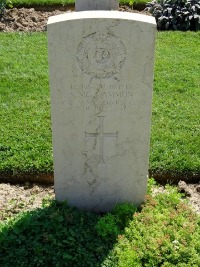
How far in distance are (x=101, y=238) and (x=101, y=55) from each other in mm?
1688

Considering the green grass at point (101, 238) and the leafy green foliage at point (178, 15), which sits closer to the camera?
the green grass at point (101, 238)

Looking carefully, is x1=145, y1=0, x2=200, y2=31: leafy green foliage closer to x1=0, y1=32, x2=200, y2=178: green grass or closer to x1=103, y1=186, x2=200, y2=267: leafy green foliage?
x1=0, y1=32, x2=200, y2=178: green grass

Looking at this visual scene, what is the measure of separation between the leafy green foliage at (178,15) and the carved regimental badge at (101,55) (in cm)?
588

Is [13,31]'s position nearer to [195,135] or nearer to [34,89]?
[34,89]

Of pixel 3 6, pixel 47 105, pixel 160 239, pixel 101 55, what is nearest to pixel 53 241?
pixel 160 239

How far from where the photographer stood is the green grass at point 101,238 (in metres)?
4.29

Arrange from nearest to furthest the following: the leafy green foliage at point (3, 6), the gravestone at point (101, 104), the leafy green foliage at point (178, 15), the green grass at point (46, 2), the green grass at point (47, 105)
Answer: the gravestone at point (101, 104) < the green grass at point (47, 105) < the leafy green foliage at point (178, 15) < the leafy green foliage at point (3, 6) < the green grass at point (46, 2)

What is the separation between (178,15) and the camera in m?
9.74

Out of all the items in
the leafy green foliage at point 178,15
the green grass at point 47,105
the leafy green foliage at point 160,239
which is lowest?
the leafy green foliage at point 160,239

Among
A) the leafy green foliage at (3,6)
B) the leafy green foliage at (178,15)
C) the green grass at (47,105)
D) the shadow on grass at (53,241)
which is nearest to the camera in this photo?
the shadow on grass at (53,241)

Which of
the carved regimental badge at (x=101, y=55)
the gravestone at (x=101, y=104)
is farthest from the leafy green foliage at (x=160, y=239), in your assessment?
the carved regimental badge at (x=101, y=55)

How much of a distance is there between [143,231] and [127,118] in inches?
42.6

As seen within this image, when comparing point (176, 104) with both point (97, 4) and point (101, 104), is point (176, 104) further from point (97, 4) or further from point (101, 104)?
point (97, 4)

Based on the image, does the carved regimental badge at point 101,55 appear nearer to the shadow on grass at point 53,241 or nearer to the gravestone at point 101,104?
the gravestone at point 101,104
